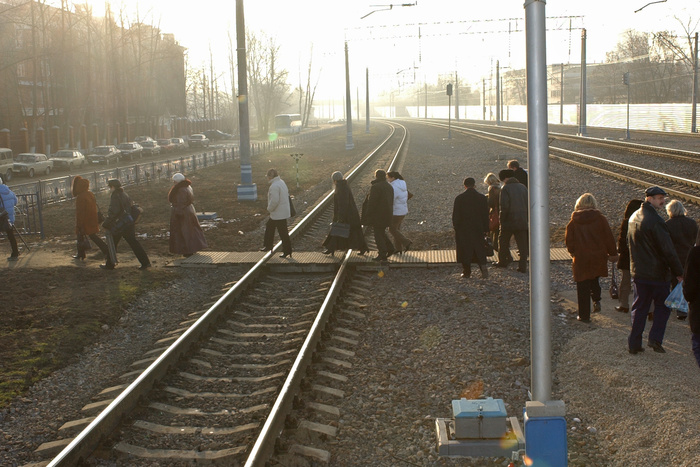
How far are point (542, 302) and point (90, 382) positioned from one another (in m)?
4.93

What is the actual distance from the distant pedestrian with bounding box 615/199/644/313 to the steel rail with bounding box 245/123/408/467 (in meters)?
3.66

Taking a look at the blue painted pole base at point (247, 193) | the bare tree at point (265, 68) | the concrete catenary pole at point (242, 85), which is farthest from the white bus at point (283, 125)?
the concrete catenary pole at point (242, 85)

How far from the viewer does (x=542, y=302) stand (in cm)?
496

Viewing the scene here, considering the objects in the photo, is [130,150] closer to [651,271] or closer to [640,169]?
[640,169]

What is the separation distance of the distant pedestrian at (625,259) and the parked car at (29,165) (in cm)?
3693

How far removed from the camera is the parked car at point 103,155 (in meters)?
49.1

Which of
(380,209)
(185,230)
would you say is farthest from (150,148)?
(380,209)

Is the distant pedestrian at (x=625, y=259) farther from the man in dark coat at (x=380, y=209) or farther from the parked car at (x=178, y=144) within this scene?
the parked car at (x=178, y=144)

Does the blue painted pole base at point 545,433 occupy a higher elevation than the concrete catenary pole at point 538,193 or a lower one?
lower

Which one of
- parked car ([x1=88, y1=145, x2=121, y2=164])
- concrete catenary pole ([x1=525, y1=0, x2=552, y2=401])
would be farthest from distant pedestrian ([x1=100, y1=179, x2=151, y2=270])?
parked car ([x1=88, y1=145, x2=121, y2=164])

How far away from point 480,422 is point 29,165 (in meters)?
39.2

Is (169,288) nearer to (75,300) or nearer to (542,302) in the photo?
(75,300)

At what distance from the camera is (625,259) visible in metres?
8.74

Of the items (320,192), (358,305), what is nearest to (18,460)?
(358,305)
